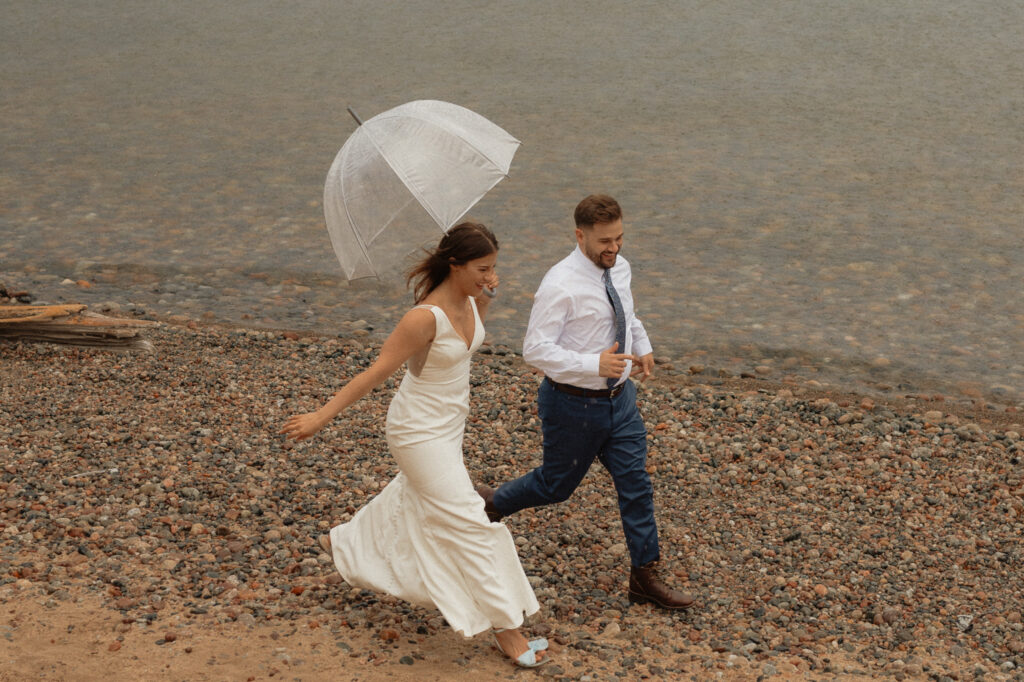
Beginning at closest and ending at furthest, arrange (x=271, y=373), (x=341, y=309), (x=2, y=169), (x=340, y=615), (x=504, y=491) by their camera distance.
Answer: (x=340, y=615) → (x=504, y=491) → (x=271, y=373) → (x=341, y=309) → (x=2, y=169)

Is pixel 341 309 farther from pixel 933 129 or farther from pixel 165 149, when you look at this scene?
pixel 933 129

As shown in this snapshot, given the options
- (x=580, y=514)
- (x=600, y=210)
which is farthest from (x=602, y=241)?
(x=580, y=514)

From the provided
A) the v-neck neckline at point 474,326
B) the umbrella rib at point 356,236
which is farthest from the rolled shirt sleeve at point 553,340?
the umbrella rib at point 356,236

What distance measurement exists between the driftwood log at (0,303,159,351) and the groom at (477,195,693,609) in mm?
4185

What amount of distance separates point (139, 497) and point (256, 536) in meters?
0.81

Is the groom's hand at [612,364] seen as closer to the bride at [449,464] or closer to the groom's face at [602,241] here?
the groom's face at [602,241]

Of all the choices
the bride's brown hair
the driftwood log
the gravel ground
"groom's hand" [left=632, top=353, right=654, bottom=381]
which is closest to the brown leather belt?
"groom's hand" [left=632, top=353, right=654, bottom=381]

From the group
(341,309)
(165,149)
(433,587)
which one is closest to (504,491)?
(433,587)

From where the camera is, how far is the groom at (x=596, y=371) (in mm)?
5383

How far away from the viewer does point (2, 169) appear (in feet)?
49.3

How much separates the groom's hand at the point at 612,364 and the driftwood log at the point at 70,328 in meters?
4.60

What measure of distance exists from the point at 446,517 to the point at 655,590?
1.27m

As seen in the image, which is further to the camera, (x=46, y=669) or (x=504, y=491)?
(x=504, y=491)

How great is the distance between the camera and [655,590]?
19.0 ft
